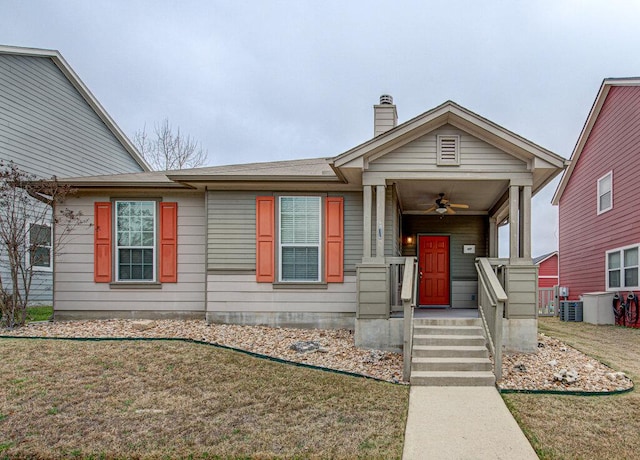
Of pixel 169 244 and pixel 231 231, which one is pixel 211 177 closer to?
pixel 231 231

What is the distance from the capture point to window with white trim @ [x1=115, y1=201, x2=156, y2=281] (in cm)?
934

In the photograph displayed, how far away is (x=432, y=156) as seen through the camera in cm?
768

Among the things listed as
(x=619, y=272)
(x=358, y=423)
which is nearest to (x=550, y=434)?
(x=358, y=423)

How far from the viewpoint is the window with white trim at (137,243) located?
30.6ft

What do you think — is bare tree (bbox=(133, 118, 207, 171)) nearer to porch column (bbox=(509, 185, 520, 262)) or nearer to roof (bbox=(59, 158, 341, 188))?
roof (bbox=(59, 158, 341, 188))

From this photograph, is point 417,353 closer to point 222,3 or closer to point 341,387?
point 341,387

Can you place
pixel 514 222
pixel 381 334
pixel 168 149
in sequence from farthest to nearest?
1. pixel 168 149
2. pixel 514 222
3. pixel 381 334

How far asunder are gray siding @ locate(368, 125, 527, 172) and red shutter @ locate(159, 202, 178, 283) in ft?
14.0

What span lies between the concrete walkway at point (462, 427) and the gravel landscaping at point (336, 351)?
715mm

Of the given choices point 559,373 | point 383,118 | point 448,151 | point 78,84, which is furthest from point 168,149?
point 559,373

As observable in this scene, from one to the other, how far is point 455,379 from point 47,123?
12.3 m

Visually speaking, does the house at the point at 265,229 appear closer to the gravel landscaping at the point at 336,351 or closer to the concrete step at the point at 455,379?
the gravel landscaping at the point at 336,351

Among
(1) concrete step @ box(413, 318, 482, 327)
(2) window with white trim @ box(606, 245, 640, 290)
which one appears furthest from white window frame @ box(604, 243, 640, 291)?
(1) concrete step @ box(413, 318, 482, 327)

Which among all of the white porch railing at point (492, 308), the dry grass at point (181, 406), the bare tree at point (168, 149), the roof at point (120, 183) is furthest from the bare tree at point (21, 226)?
the bare tree at point (168, 149)
